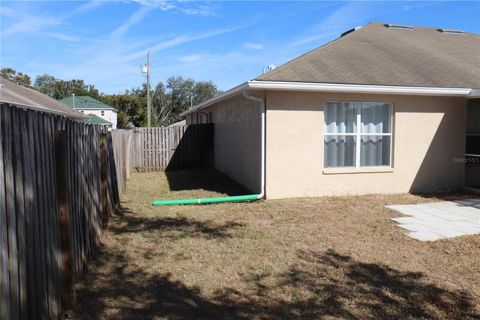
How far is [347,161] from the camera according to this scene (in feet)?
33.4

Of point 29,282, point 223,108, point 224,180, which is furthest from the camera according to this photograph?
point 223,108

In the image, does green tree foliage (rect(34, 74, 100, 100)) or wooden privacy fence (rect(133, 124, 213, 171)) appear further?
green tree foliage (rect(34, 74, 100, 100))

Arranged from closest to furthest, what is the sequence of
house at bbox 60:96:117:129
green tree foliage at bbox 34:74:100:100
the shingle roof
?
1. the shingle roof
2. house at bbox 60:96:117:129
3. green tree foliage at bbox 34:74:100:100

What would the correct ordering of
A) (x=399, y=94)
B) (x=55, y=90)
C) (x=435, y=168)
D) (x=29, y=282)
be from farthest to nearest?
(x=55, y=90) < (x=435, y=168) < (x=399, y=94) < (x=29, y=282)

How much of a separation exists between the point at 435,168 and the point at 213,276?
8.14 m

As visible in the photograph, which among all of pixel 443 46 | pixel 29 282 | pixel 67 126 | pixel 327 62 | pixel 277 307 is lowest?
pixel 277 307

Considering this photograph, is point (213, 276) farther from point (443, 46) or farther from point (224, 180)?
point (443, 46)

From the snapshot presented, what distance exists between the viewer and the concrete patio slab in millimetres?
6770

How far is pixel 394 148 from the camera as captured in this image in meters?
10.3

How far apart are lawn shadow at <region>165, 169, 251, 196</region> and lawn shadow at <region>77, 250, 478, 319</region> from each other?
19.3 feet

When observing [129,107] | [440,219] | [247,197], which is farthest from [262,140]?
[129,107]

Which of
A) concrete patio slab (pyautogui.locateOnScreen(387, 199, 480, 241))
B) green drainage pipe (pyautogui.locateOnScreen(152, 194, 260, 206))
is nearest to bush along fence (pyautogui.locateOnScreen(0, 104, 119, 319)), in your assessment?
green drainage pipe (pyautogui.locateOnScreen(152, 194, 260, 206))

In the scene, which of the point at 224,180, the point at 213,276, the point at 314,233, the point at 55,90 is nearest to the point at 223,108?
the point at 224,180

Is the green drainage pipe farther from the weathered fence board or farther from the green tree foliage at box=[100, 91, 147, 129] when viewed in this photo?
the green tree foliage at box=[100, 91, 147, 129]
